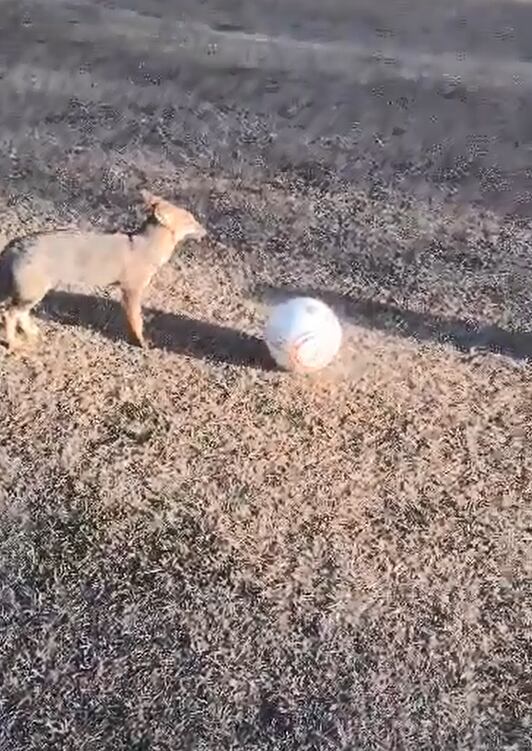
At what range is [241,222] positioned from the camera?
6.56m

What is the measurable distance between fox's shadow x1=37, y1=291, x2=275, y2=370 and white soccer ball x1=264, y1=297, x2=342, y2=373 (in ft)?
0.72

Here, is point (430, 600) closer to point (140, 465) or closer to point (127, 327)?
point (140, 465)

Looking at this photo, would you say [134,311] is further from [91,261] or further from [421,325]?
[421,325]

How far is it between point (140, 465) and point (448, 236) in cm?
266

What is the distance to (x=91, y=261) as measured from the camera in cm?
515

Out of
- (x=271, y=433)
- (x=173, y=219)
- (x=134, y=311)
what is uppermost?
(x=173, y=219)

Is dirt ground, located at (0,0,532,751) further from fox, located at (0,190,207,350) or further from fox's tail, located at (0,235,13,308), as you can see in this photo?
fox's tail, located at (0,235,13,308)

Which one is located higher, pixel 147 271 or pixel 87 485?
pixel 147 271

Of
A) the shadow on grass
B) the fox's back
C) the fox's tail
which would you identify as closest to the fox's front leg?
the fox's back

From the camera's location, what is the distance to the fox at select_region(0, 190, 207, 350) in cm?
506

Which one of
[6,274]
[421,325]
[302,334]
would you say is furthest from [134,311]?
[421,325]

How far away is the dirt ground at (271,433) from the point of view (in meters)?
4.04

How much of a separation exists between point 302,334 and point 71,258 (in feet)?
3.72

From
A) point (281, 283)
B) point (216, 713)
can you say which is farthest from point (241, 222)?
point (216, 713)
